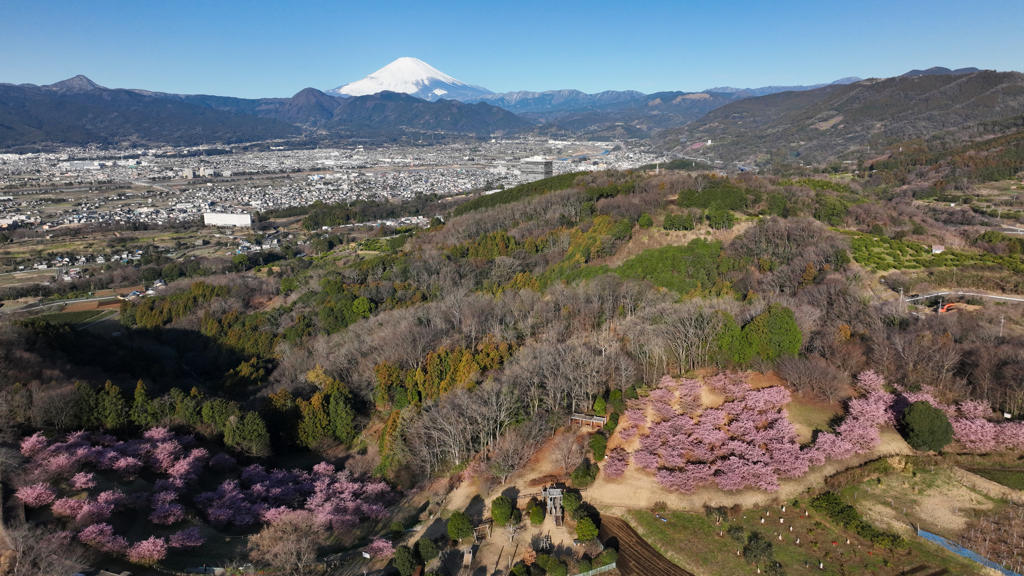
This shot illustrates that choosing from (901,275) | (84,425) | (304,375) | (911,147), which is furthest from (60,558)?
(911,147)

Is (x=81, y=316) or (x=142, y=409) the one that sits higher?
(x=142, y=409)

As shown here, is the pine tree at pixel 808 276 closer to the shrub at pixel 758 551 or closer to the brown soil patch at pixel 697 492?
the brown soil patch at pixel 697 492

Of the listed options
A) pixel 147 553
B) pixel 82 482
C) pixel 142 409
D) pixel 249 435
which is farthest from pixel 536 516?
pixel 142 409

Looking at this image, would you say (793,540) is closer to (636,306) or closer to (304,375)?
(636,306)

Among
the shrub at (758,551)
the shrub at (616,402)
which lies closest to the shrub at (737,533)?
the shrub at (758,551)

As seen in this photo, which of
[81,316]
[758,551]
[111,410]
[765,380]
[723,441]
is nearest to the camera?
[758,551]

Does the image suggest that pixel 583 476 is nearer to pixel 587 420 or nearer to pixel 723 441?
pixel 587 420
